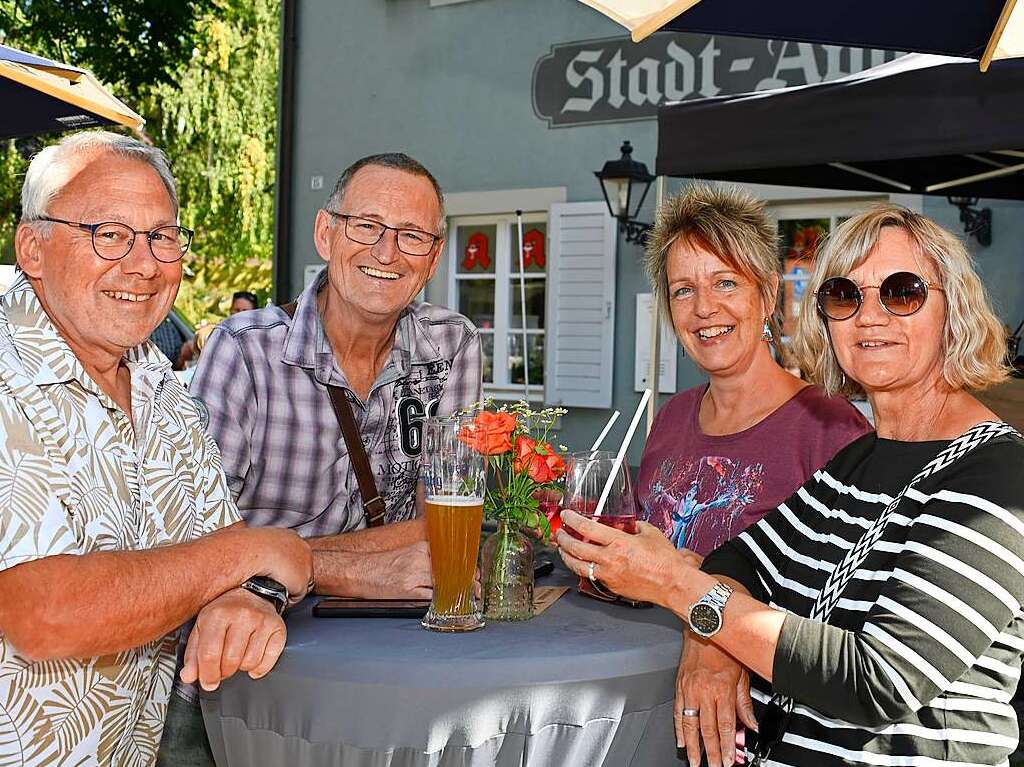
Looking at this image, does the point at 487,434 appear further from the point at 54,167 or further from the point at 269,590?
the point at 54,167

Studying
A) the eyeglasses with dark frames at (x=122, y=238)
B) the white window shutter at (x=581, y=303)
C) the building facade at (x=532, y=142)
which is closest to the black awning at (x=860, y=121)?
the eyeglasses with dark frames at (x=122, y=238)

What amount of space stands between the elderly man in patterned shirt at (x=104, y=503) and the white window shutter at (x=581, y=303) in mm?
7108

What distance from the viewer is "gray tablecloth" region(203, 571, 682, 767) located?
1.67m

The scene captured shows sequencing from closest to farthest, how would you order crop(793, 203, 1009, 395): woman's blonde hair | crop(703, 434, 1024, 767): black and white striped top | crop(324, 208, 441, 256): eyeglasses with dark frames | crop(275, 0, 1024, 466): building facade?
crop(703, 434, 1024, 767): black and white striped top → crop(793, 203, 1009, 395): woman's blonde hair → crop(324, 208, 441, 256): eyeglasses with dark frames → crop(275, 0, 1024, 466): building facade

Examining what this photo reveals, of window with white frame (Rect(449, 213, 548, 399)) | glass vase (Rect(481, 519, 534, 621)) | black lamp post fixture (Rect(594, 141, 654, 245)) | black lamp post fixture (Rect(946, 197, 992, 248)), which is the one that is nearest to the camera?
glass vase (Rect(481, 519, 534, 621))

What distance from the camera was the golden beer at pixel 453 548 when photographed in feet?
6.25

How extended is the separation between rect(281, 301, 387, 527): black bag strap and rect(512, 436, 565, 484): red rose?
0.62m

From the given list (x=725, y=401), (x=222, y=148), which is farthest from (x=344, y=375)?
(x=222, y=148)

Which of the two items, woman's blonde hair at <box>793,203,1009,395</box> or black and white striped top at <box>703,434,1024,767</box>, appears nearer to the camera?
black and white striped top at <box>703,434,1024,767</box>

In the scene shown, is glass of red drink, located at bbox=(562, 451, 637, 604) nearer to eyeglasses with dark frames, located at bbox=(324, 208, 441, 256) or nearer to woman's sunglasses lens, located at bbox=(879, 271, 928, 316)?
woman's sunglasses lens, located at bbox=(879, 271, 928, 316)

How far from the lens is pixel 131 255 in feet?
6.16

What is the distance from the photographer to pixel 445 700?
1.66m

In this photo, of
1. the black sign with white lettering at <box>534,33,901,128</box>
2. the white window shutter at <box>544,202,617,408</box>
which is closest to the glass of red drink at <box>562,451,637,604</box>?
the black sign with white lettering at <box>534,33,901,128</box>

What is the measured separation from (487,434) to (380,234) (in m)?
0.88
